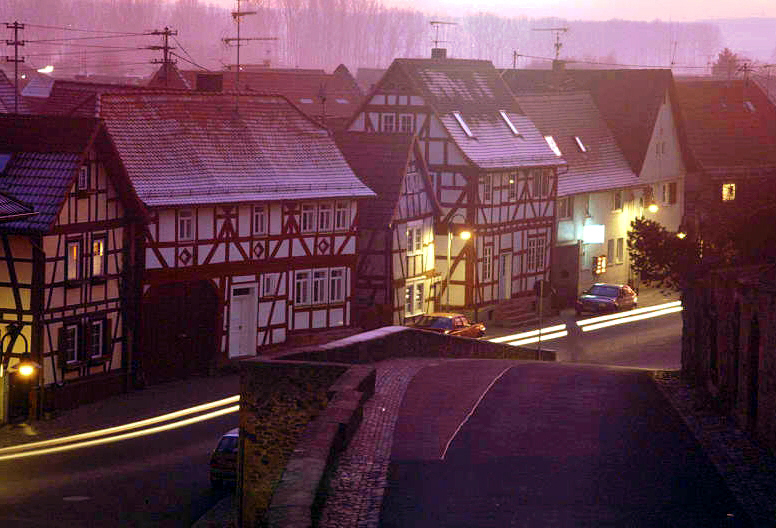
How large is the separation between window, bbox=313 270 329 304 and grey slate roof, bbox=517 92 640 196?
17.6 m

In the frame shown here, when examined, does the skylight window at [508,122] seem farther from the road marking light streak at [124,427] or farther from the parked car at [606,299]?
the road marking light streak at [124,427]

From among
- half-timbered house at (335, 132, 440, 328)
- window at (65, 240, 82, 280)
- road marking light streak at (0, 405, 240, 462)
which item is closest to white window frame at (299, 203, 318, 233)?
half-timbered house at (335, 132, 440, 328)

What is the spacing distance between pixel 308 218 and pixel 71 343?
1148 cm

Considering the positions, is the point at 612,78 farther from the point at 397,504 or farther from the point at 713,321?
the point at 397,504

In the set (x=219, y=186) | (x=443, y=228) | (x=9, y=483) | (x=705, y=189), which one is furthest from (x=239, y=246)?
(x=705, y=189)

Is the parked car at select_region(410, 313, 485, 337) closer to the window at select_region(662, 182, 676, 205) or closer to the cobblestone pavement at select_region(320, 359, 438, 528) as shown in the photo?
the cobblestone pavement at select_region(320, 359, 438, 528)

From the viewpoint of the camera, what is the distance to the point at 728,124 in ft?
275

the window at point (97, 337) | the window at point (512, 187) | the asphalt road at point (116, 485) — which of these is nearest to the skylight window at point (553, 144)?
the window at point (512, 187)

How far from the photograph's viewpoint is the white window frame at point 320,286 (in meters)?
53.2

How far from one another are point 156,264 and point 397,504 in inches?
1030

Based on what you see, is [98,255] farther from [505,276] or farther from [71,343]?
[505,276]

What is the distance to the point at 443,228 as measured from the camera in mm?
61688

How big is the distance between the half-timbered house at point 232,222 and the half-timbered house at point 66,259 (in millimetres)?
1292

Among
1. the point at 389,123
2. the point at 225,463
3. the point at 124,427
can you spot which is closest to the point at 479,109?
the point at 389,123
